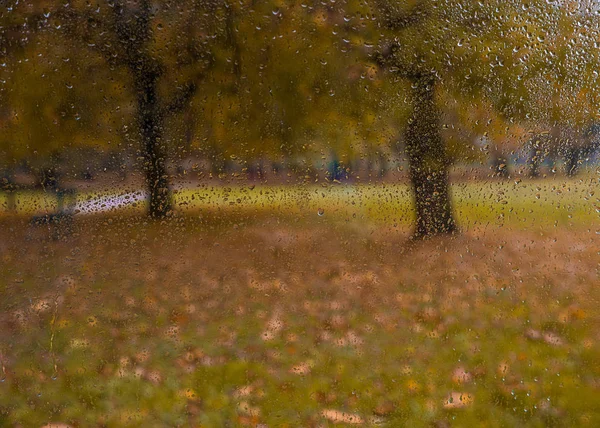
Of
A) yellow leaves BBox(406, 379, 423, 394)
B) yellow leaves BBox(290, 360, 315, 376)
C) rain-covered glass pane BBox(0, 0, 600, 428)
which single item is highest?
rain-covered glass pane BBox(0, 0, 600, 428)

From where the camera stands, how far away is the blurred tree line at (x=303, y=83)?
1.71 meters

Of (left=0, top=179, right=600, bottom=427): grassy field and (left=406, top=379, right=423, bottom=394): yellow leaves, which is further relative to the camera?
(left=406, top=379, right=423, bottom=394): yellow leaves

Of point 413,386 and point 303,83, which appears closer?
point 303,83

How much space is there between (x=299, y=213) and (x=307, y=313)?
347mm

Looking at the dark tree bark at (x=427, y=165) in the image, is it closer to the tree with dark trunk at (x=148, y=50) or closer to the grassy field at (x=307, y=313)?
the grassy field at (x=307, y=313)

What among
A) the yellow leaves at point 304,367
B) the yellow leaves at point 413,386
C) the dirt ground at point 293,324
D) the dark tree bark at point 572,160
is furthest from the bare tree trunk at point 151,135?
the dark tree bark at point 572,160

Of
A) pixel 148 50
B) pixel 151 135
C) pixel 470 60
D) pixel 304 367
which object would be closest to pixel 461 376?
pixel 304 367

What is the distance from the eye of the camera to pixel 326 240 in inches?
72.7

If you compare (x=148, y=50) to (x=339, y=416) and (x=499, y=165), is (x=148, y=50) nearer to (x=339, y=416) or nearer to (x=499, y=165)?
(x=499, y=165)

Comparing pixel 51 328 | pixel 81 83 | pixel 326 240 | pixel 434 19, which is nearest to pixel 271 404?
pixel 326 240

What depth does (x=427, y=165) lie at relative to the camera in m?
1.86

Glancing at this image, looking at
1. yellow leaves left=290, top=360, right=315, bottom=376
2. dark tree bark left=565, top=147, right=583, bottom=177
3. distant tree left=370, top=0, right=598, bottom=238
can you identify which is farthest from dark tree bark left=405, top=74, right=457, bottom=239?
yellow leaves left=290, top=360, right=315, bottom=376

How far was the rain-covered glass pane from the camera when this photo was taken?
174 cm

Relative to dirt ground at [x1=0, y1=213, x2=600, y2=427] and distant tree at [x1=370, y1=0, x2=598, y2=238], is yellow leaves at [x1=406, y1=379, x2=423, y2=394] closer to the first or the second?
dirt ground at [x1=0, y1=213, x2=600, y2=427]
